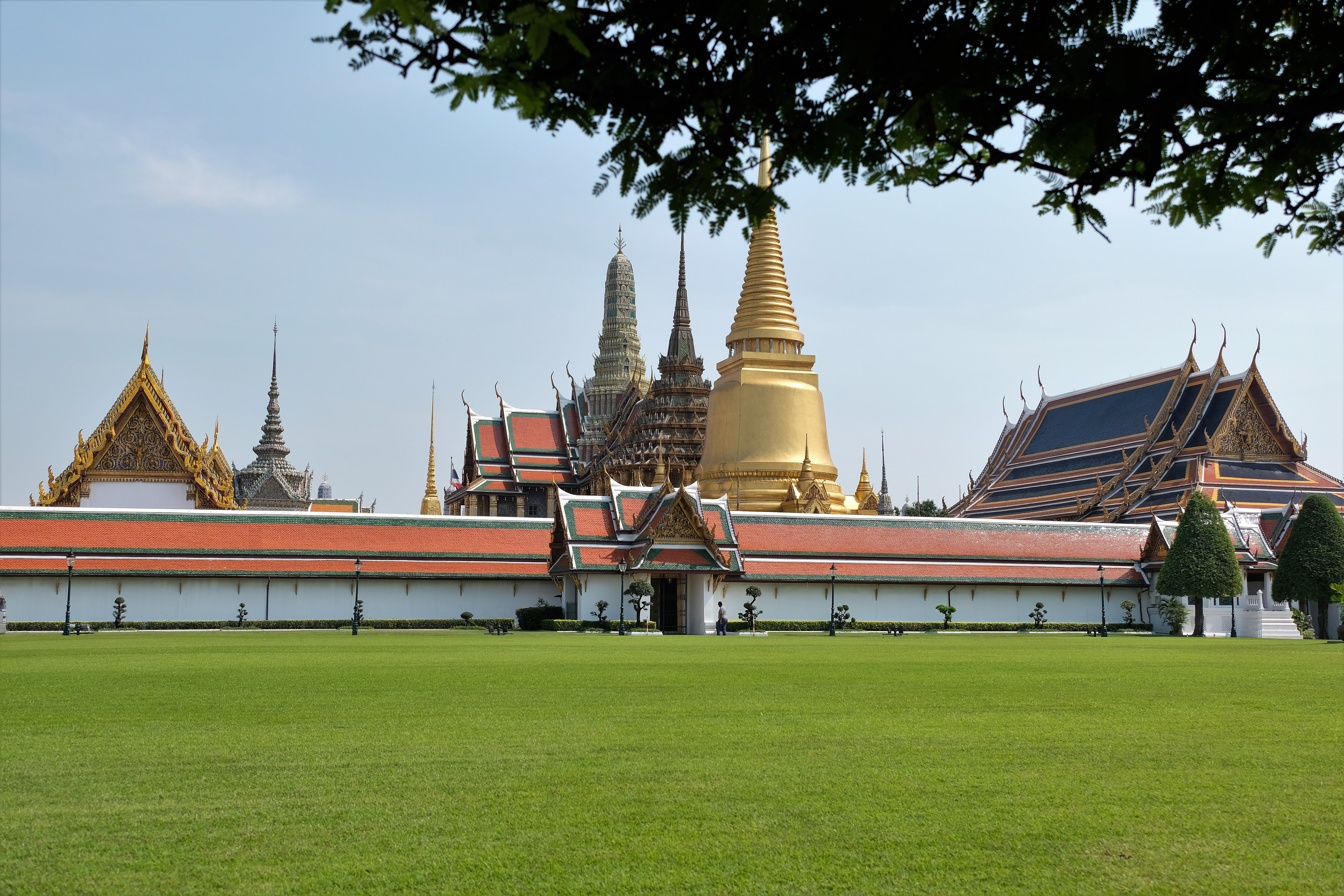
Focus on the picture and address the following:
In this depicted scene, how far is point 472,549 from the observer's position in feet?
134

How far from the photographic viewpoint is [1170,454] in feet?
161

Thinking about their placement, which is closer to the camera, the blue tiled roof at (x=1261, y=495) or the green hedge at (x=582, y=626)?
the green hedge at (x=582, y=626)

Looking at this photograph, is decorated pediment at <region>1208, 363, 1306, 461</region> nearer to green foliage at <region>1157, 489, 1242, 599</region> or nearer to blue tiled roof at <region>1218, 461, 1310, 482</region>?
blue tiled roof at <region>1218, 461, 1310, 482</region>

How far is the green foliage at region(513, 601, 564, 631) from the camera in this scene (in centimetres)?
3759

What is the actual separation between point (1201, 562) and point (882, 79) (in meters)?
37.1

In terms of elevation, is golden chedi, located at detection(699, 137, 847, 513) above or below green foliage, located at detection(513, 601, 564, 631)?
above

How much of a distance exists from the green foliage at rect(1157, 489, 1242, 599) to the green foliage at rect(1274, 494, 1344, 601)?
142cm

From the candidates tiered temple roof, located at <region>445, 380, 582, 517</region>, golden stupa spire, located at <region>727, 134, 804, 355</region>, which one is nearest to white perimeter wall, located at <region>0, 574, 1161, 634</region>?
golden stupa spire, located at <region>727, 134, 804, 355</region>

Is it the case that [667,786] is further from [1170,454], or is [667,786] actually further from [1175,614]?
[1170,454]

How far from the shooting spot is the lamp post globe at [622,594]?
36375 mm

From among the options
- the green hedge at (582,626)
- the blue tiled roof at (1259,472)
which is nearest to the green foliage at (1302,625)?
the blue tiled roof at (1259,472)

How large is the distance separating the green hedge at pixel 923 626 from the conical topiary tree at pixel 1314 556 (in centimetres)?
490

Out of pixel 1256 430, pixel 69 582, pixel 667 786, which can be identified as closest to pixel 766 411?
pixel 1256 430

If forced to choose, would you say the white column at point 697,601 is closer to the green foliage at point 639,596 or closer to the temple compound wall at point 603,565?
the temple compound wall at point 603,565
